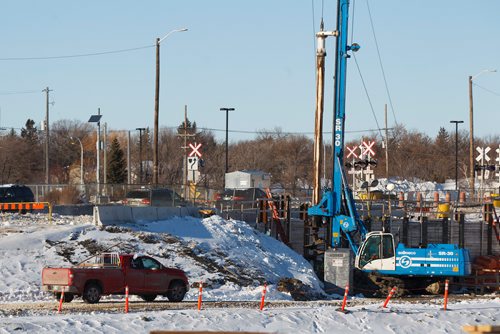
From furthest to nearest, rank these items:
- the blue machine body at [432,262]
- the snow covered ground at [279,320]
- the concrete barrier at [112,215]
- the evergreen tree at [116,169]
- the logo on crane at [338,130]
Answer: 1. the evergreen tree at [116,169]
2. the logo on crane at [338,130]
3. the concrete barrier at [112,215]
4. the blue machine body at [432,262]
5. the snow covered ground at [279,320]

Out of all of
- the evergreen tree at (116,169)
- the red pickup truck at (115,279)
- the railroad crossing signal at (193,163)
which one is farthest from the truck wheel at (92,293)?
the evergreen tree at (116,169)

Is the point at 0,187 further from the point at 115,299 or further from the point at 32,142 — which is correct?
the point at 32,142

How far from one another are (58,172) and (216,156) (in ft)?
70.9

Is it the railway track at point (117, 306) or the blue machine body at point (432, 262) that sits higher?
the blue machine body at point (432, 262)

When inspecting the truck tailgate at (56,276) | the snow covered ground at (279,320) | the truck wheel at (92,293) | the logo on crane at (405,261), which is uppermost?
the truck tailgate at (56,276)

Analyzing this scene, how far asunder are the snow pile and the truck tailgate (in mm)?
3372

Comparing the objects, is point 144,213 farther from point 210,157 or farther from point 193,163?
point 210,157

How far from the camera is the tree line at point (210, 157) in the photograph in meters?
129

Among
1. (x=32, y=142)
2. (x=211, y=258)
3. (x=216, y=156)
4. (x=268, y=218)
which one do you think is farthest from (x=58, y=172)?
(x=211, y=258)

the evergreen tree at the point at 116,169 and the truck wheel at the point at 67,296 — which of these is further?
the evergreen tree at the point at 116,169

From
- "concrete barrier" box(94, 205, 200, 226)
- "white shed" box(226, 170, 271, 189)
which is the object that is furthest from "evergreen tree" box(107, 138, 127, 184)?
"concrete barrier" box(94, 205, 200, 226)

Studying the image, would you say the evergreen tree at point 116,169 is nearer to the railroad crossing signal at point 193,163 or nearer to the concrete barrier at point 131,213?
the railroad crossing signal at point 193,163

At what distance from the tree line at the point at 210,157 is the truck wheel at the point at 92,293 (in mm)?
88192

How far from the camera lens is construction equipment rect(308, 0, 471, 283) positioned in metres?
41.0
